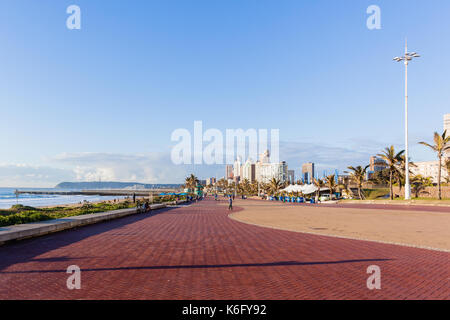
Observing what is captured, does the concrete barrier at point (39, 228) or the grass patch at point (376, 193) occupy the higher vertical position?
the concrete barrier at point (39, 228)

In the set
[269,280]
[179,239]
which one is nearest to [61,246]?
[179,239]

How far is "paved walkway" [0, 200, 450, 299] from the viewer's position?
567 centimetres

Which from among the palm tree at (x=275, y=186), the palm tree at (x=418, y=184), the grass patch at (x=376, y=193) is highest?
the palm tree at (x=418, y=184)

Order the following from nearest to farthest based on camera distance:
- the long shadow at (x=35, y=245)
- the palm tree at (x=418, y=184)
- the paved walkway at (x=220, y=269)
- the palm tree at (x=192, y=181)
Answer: the paved walkway at (x=220, y=269) < the long shadow at (x=35, y=245) < the palm tree at (x=418, y=184) < the palm tree at (x=192, y=181)

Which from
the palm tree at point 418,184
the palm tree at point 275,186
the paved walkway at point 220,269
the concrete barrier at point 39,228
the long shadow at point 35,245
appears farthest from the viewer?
the palm tree at point 275,186

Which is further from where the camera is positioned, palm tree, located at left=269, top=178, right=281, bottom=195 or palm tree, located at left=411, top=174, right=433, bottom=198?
palm tree, located at left=269, top=178, right=281, bottom=195

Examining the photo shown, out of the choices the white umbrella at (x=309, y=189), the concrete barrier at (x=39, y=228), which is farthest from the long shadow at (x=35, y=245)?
the white umbrella at (x=309, y=189)

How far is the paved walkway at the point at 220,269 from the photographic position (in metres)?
5.67

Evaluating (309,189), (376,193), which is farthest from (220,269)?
(376,193)

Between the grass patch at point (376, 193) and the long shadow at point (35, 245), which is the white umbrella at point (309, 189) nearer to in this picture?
the grass patch at point (376, 193)

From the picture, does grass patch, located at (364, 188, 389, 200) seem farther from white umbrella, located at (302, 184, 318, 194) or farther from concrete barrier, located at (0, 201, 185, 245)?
concrete barrier, located at (0, 201, 185, 245)

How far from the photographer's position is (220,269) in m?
7.31

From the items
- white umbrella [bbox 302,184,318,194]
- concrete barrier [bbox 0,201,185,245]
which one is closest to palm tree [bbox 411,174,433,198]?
white umbrella [bbox 302,184,318,194]

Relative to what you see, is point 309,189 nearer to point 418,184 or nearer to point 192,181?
point 418,184
